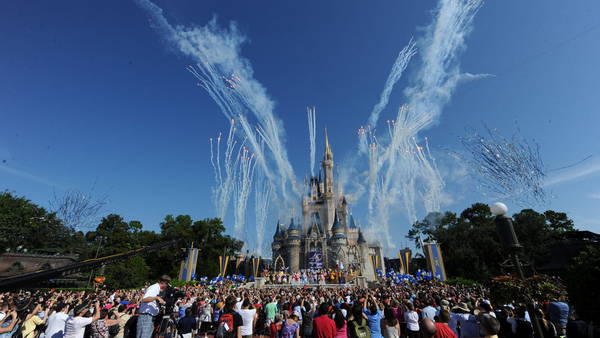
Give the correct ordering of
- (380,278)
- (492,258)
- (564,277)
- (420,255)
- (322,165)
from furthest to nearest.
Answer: (322,165)
(420,255)
(492,258)
(380,278)
(564,277)

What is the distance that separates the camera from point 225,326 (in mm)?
6617

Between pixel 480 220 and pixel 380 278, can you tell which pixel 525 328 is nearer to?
pixel 380 278

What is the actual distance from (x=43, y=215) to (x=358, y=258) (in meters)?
67.4

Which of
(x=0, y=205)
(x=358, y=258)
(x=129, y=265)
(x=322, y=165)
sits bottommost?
(x=129, y=265)

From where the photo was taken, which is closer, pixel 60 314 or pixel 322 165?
pixel 60 314

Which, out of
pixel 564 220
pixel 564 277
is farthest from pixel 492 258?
pixel 564 277

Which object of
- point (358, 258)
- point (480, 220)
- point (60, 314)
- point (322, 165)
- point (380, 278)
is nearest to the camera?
point (60, 314)

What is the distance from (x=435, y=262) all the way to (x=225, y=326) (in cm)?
3346

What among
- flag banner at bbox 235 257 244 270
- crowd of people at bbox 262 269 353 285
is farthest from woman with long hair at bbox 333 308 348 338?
flag banner at bbox 235 257 244 270

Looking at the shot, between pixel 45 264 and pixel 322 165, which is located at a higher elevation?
pixel 322 165

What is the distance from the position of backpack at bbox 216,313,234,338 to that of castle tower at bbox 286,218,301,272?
60271mm

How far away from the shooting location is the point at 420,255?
67.8 m

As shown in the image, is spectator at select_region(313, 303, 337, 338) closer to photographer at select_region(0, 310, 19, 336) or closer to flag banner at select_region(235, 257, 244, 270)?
photographer at select_region(0, 310, 19, 336)

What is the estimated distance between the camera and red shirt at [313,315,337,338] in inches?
203
